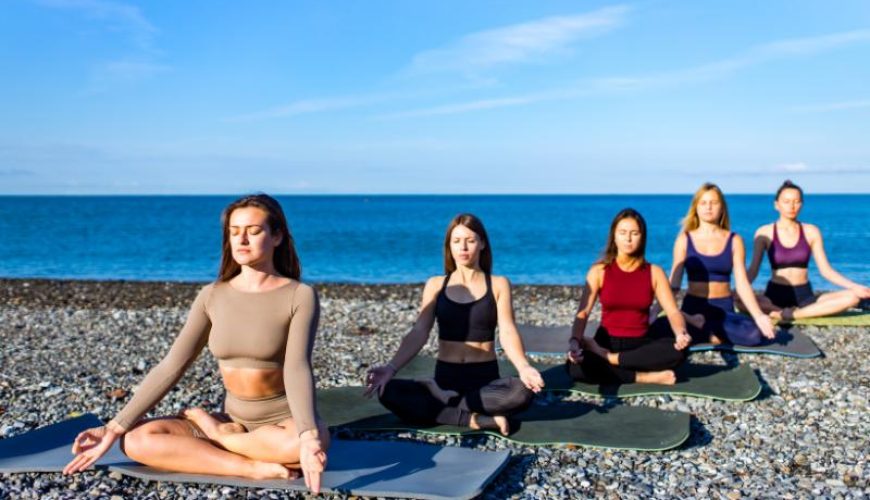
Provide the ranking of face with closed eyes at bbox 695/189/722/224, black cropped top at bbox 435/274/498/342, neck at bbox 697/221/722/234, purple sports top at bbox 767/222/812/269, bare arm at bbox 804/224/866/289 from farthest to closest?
purple sports top at bbox 767/222/812/269 < bare arm at bbox 804/224/866/289 < neck at bbox 697/221/722/234 < face with closed eyes at bbox 695/189/722/224 < black cropped top at bbox 435/274/498/342

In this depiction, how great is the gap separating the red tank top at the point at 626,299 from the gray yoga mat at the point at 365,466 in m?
2.62

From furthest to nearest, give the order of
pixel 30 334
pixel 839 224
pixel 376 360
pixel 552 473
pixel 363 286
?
pixel 839 224 → pixel 363 286 → pixel 30 334 → pixel 376 360 → pixel 552 473

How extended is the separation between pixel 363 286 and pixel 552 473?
14.9 m

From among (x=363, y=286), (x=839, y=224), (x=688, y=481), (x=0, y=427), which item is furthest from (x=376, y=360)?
(x=839, y=224)

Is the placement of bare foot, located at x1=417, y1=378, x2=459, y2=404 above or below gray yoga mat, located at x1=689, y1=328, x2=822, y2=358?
above

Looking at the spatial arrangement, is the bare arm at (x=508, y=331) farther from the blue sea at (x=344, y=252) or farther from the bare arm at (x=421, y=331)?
the blue sea at (x=344, y=252)

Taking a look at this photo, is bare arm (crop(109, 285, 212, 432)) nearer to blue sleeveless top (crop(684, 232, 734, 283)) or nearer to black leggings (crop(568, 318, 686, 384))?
black leggings (crop(568, 318, 686, 384))

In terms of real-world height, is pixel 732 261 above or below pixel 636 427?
above

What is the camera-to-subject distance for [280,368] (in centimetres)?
500

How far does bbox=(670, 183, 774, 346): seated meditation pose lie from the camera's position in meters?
9.26

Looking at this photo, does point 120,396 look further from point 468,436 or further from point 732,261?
point 732,261

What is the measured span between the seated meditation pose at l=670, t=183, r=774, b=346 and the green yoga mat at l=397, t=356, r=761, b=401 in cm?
95

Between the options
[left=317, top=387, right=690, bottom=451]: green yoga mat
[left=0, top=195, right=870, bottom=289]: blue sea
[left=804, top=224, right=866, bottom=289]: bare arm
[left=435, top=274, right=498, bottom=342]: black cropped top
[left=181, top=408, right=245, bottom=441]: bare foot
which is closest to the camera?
[left=181, top=408, right=245, bottom=441]: bare foot

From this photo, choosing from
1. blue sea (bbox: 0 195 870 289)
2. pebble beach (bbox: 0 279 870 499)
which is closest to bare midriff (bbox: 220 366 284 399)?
pebble beach (bbox: 0 279 870 499)
